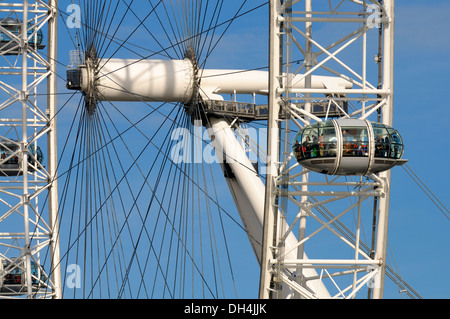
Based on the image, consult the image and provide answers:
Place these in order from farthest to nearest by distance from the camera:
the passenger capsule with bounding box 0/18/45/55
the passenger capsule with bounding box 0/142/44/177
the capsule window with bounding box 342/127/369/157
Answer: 1. the passenger capsule with bounding box 0/18/45/55
2. the passenger capsule with bounding box 0/142/44/177
3. the capsule window with bounding box 342/127/369/157

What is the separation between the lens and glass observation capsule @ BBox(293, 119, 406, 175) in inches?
1473

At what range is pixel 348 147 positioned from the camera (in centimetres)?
3741

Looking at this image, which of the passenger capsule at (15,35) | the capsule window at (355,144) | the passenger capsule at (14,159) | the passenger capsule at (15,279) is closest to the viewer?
the capsule window at (355,144)

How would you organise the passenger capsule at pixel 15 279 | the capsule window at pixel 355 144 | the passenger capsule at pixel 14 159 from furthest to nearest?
1. the passenger capsule at pixel 15 279
2. the passenger capsule at pixel 14 159
3. the capsule window at pixel 355 144

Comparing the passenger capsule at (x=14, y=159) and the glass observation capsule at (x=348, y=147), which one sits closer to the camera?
the glass observation capsule at (x=348, y=147)

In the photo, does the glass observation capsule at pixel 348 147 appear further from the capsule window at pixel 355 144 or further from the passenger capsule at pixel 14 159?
the passenger capsule at pixel 14 159

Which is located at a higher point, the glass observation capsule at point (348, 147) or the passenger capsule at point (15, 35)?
the passenger capsule at point (15, 35)

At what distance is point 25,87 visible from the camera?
57.4m

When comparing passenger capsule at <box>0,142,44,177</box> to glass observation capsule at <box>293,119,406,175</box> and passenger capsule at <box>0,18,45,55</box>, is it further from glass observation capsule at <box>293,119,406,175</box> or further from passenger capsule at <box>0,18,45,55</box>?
glass observation capsule at <box>293,119,406,175</box>

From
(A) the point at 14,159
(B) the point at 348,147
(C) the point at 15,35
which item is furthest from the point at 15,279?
(B) the point at 348,147

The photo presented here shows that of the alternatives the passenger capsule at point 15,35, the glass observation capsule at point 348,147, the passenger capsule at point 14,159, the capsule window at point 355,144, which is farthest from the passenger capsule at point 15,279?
the capsule window at point 355,144

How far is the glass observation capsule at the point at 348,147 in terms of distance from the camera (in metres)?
37.4

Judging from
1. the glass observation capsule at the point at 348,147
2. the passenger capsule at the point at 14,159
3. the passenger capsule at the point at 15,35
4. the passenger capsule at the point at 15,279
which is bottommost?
the passenger capsule at the point at 15,279

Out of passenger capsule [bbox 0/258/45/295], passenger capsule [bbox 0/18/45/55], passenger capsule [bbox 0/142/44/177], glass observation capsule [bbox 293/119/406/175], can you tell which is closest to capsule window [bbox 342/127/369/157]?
glass observation capsule [bbox 293/119/406/175]
